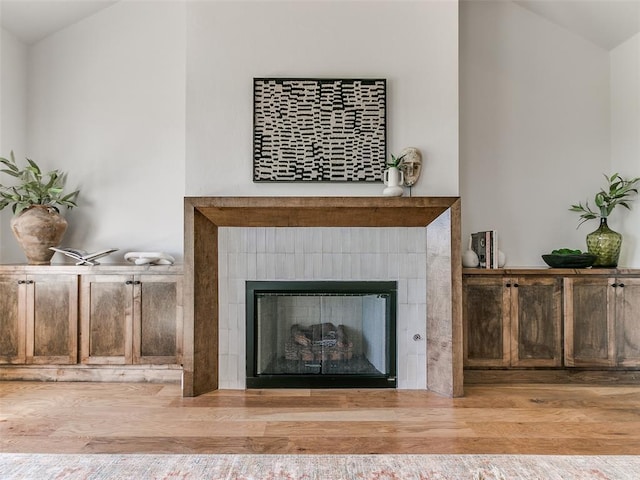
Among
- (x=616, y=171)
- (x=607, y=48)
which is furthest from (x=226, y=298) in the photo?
(x=607, y=48)

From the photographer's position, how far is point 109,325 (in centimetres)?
300

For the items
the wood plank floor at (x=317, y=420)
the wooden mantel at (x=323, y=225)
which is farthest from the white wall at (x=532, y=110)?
the wood plank floor at (x=317, y=420)

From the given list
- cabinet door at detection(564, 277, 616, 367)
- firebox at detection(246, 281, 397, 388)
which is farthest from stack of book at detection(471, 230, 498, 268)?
firebox at detection(246, 281, 397, 388)

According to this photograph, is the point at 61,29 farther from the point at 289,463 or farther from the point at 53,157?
the point at 289,463

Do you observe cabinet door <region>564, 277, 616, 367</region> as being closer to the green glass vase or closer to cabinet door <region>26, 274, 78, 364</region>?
the green glass vase

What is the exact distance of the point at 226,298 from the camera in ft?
9.71

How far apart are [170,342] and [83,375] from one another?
0.65 m

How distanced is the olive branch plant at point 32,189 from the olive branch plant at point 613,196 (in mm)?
3877

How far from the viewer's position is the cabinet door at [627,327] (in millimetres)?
2996

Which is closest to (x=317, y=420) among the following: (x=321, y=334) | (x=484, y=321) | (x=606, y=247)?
(x=321, y=334)

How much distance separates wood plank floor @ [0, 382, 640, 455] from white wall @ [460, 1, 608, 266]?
138 cm

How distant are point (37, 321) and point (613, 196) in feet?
13.6

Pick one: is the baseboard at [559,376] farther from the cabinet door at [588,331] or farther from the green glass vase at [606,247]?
the green glass vase at [606,247]

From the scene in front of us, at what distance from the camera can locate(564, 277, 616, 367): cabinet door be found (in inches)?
118
